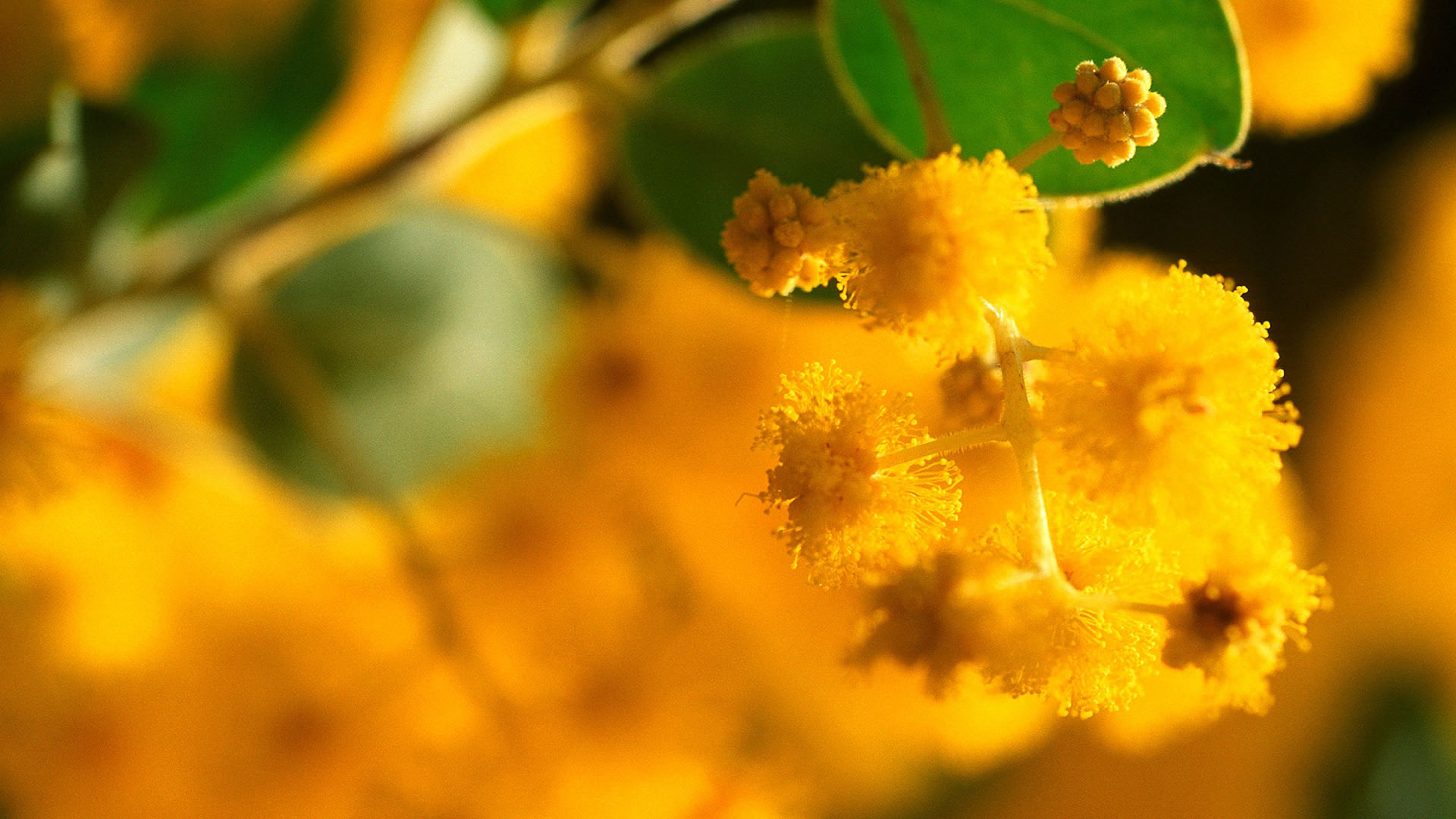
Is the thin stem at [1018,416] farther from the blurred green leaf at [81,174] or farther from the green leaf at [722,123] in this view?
the blurred green leaf at [81,174]

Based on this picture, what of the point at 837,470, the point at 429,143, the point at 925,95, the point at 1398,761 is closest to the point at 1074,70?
the point at 925,95

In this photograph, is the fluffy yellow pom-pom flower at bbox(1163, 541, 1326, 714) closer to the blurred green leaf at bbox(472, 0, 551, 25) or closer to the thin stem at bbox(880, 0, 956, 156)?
the thin stem at bbox(880, 0, 956, 156)

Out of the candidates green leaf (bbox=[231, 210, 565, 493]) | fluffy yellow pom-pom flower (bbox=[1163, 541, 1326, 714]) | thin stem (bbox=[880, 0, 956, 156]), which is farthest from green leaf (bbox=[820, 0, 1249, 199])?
green leaf (bbox=[231, 210, 565, 493])

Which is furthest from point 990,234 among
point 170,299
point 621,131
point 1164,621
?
point 170,299

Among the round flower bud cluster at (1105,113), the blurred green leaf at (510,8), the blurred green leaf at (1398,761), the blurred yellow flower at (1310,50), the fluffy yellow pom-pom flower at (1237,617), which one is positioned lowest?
the blurred green leaf at (1398,761)

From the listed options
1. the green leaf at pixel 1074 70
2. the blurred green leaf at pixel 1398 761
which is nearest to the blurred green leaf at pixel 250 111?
the green leaf at pixel 1074 70
